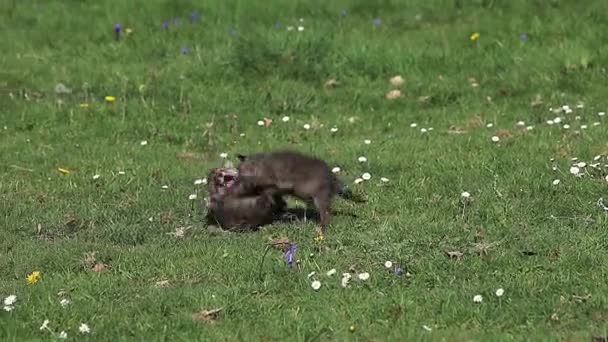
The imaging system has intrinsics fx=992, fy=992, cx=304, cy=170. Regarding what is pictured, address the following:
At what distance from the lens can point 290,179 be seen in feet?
20.9

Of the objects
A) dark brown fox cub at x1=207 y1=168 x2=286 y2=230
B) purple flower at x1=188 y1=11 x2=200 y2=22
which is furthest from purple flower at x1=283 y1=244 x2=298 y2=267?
purple flower at x1=188 y1=11 x2=200 y2=22

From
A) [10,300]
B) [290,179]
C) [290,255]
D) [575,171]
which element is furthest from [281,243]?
[575,171]

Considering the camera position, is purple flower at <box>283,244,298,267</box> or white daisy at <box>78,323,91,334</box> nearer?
white daisy at <box>78,323,91,334</box>

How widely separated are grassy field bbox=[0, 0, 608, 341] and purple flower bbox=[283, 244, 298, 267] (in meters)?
0.05

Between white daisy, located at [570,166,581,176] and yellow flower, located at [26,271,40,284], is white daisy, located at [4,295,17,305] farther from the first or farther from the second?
white daisy, located at [570,166,581,176]

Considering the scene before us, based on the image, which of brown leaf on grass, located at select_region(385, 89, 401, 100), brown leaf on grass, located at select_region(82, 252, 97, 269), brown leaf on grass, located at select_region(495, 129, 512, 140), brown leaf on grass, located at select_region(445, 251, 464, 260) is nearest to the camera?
brown leaf on grass, located at select_region(445, 251, 464, 260)

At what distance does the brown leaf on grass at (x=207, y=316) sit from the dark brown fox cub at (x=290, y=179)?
1.40 metres

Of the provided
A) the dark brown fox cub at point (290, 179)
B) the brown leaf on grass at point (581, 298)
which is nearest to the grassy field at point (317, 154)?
the brown leaf on grass at point (581, 298)

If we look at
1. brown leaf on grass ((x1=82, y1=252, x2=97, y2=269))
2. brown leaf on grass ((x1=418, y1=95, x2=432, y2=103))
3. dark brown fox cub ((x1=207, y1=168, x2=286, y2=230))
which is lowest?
brown leaf on grass ((x1=418, y1=95, x2=432, y2=103))

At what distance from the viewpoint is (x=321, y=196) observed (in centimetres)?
630

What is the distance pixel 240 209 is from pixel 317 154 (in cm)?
195

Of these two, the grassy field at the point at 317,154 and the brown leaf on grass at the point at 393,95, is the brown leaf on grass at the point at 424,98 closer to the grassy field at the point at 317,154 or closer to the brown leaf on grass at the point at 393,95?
the grassy field at the point at 317,154

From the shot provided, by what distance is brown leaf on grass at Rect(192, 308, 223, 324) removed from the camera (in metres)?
5.01

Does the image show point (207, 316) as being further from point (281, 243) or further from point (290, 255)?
point (281, 243)
